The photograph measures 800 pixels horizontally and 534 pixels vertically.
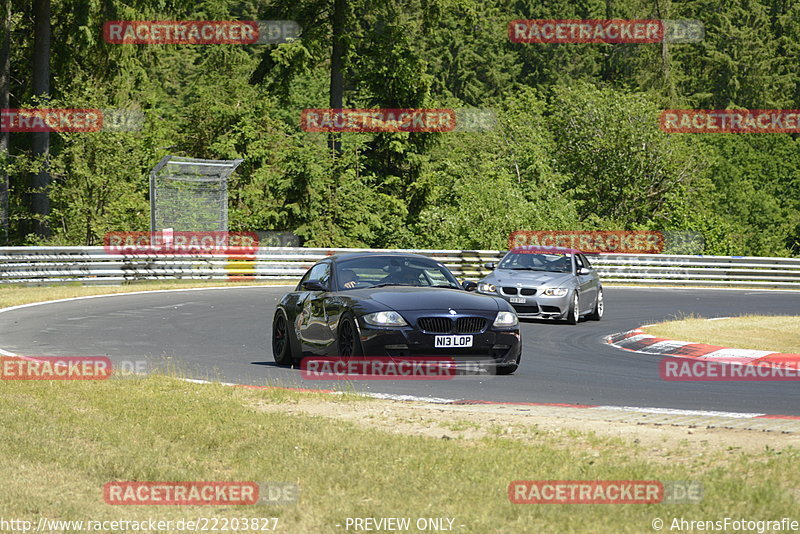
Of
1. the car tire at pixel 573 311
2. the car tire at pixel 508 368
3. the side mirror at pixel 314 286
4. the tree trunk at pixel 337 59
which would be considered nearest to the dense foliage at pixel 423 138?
the tree trunk at pixel 337 59

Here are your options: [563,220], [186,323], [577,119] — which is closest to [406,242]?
[563,220]

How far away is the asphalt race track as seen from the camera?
12.3 m

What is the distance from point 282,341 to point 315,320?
106cm

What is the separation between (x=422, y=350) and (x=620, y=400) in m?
2.49

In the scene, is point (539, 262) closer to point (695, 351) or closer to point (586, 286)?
point (586, 286)

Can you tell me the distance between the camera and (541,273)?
23.6m

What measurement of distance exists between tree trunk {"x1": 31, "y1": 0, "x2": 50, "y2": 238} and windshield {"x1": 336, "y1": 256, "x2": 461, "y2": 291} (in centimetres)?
2577

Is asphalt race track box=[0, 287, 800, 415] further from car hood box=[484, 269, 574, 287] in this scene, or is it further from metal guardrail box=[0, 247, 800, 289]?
metal guardrail box=[0, 247, 800, 289]

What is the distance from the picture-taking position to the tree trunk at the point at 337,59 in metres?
46.4

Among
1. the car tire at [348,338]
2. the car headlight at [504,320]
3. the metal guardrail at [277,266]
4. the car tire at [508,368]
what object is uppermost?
the car headlight at [504,320]

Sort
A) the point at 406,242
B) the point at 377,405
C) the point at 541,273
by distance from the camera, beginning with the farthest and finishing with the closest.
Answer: the point at 406,242
the point at 541,273
the point at 377,405

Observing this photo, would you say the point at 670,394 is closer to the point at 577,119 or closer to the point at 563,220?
the point at 563,220

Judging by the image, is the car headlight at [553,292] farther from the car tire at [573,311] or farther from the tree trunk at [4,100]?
the tree trunk at [4,100]

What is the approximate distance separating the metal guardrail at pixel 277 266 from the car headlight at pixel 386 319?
1167 cm
